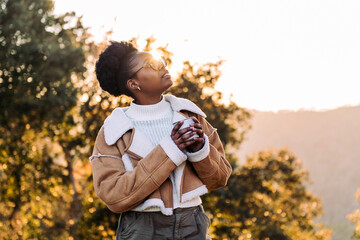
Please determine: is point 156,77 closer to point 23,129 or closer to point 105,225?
point 105,225

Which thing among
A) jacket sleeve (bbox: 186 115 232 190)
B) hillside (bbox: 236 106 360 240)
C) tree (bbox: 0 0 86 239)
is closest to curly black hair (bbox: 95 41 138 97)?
jacket sleeve (bbox: 186 115 232 190)

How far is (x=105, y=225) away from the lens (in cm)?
1290

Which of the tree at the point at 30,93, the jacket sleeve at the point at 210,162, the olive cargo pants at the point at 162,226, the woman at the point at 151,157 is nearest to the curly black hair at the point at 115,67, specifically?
the woman at the point at 151,157

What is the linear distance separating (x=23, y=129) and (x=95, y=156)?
45.1ft

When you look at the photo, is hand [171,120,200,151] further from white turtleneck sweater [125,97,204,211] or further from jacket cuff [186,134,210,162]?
white turtleneck sweater [125,97,204,211]

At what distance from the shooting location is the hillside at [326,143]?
9256 cm

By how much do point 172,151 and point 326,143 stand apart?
10077cm

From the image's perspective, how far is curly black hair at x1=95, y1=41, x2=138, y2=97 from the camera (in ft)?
Answer: 9.05

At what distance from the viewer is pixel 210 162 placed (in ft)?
8.32

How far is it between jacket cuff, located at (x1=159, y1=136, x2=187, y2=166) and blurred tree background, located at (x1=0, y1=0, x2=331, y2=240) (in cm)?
959

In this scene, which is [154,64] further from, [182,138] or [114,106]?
[114,106]

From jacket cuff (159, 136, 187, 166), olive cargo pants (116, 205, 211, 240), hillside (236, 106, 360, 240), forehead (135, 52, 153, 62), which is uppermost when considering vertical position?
forehead (135, 52, 153, 62)

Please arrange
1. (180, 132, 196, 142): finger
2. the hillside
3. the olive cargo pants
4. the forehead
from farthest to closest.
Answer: the hillside < the forehead < the olive cargo pants < (180, 132, 196, 142): finger

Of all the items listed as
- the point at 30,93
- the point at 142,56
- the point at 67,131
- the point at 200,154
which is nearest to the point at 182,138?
the point at 200,154
